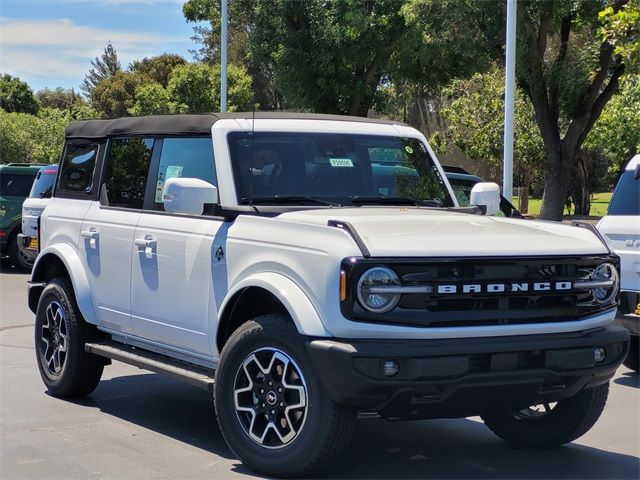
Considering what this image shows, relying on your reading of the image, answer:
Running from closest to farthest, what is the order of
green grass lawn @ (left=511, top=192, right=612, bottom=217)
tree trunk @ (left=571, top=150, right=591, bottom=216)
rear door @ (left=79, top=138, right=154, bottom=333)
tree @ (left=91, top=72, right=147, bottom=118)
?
rear door @ (left=79, top=138, right=154, bottom=333) → tree trunk @ (left=571, top=150, right=591, bottom=216) → green grass lawn @ (left=511, top=192, right=612, bottom=217) → tree @ (left=91, top=72, right=147, bottom=118)

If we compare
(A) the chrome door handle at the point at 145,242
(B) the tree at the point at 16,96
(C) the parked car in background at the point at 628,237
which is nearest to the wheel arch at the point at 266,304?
(A) the chrome door handle at the point at 145,242

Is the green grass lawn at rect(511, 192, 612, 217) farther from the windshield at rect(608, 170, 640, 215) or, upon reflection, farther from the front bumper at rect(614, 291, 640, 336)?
the front bumper at rect(614, 291, 640, 336)

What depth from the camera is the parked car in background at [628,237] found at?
8.38 meters

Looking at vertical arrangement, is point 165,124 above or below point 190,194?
above

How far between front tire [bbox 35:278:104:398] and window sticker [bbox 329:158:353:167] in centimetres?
234

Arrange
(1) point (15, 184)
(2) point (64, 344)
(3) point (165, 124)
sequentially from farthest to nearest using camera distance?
(1) point (15, 184)
(2) point (64, 344)
(3) point (165, 124)

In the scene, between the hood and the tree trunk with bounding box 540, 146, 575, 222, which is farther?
the tree trunk with bounding box 540, 146, 575, 222

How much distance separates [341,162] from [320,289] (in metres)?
1.71

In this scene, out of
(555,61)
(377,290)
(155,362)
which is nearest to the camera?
(377,290)

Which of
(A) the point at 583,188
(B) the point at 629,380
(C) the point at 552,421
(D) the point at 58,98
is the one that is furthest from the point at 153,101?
→ (D) the point at 58,98

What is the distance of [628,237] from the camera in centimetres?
849

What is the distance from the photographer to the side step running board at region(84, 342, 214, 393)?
230 inches

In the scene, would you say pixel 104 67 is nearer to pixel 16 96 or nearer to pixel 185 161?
pixel 16 96

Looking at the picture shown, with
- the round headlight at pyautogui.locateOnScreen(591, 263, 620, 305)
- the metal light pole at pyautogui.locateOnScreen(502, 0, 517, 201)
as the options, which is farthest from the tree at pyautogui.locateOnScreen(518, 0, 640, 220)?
the round headlight at pyautogui.locateOnScreen(591, 263, 620, 305)
